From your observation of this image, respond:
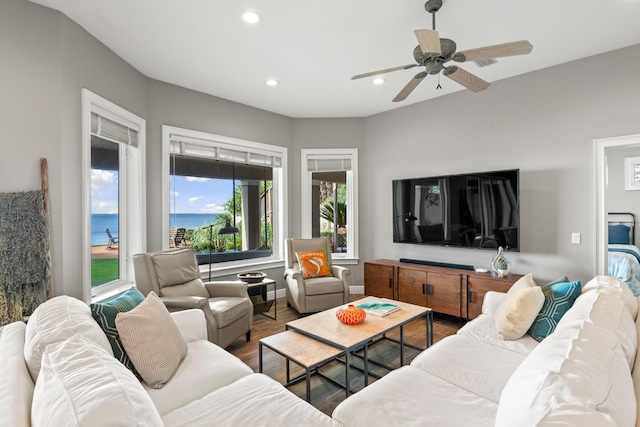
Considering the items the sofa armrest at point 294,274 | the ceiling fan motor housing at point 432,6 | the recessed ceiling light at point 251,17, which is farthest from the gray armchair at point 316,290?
the ceiling fan motor housing at point 432,6

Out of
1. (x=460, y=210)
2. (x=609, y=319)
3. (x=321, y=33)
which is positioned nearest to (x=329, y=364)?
(x=609, y=319)

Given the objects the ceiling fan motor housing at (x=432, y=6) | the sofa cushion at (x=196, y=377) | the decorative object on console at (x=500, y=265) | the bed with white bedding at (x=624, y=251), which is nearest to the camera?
the sofa cushion at (x=196, y=377)

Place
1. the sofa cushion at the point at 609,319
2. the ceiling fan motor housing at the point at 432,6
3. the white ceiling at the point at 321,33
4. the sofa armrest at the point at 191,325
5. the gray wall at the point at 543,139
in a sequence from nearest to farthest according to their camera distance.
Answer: the sofa cushion at the point at 609,319, the sofa armrest at the point at 191,325, the ceiling fan motor housing at the point at 432,6, the white ceiling at the point at 321,33, the gray wall at the point at 543,139

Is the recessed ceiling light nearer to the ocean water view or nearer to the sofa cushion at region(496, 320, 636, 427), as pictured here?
the ocean water view

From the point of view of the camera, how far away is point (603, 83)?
3096mm

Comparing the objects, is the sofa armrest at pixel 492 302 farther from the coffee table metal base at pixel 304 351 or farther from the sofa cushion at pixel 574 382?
the sofa cushion at pixel 574 382

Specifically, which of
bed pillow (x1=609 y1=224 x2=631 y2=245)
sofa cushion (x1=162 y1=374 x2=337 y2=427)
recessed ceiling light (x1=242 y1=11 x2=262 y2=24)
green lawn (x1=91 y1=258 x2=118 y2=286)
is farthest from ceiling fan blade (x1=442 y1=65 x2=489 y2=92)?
bed pillow (x1=609 y1=224 x2=631 y2=245)

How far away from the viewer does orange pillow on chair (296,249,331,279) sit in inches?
163

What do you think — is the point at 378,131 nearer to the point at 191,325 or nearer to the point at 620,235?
the point at 191,325

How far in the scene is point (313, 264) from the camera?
4.17m

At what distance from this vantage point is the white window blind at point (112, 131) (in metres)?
2.76

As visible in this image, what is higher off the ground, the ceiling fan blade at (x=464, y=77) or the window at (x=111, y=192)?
the ceiling fan blade at (x=464, y=77)

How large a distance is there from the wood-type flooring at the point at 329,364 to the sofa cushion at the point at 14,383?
5.26ft

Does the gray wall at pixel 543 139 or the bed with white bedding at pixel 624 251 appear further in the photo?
the bed with white bedding at pixel 624 251
